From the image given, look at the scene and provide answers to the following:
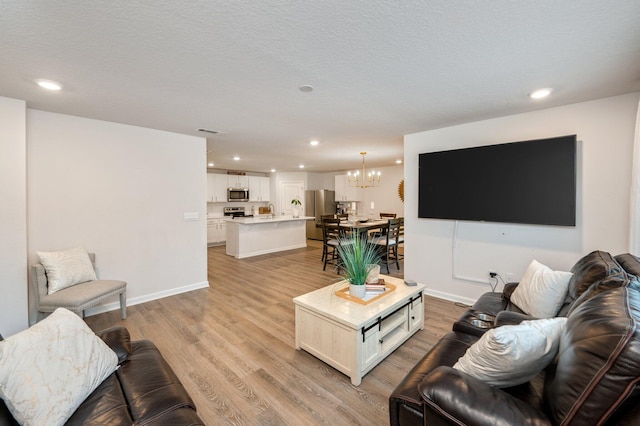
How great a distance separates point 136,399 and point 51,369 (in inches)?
15.2

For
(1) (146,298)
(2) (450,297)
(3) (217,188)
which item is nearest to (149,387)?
(1) (146,298)

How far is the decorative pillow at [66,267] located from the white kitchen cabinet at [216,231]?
510cm

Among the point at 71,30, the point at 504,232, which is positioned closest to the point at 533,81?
the point at 504,232

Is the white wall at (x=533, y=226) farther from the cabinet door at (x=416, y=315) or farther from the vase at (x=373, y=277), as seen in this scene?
the vase at (x=373, y=277)

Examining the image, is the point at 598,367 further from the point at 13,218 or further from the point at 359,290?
the point at 13,218

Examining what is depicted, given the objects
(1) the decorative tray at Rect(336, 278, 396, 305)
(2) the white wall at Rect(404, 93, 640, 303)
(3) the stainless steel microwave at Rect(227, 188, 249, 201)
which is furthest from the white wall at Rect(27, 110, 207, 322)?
(3) the stainless steel microwave at Rect(227, 188, 249, 201)

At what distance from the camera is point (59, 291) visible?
2736mm

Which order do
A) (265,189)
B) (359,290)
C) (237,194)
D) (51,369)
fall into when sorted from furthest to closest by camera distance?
(265,189) < (237,194) < (359,290) < (51,369)

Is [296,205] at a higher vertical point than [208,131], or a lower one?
lower

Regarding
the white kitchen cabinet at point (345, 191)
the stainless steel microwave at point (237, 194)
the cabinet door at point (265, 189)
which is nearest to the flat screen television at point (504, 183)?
the white kitchen cabinet at point (345, 191)

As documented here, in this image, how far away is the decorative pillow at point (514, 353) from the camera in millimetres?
1138

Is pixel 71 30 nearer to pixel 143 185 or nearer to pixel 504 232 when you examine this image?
pixel 143 185

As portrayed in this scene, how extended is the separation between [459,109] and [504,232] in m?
1.59

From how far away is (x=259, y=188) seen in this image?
945cm
